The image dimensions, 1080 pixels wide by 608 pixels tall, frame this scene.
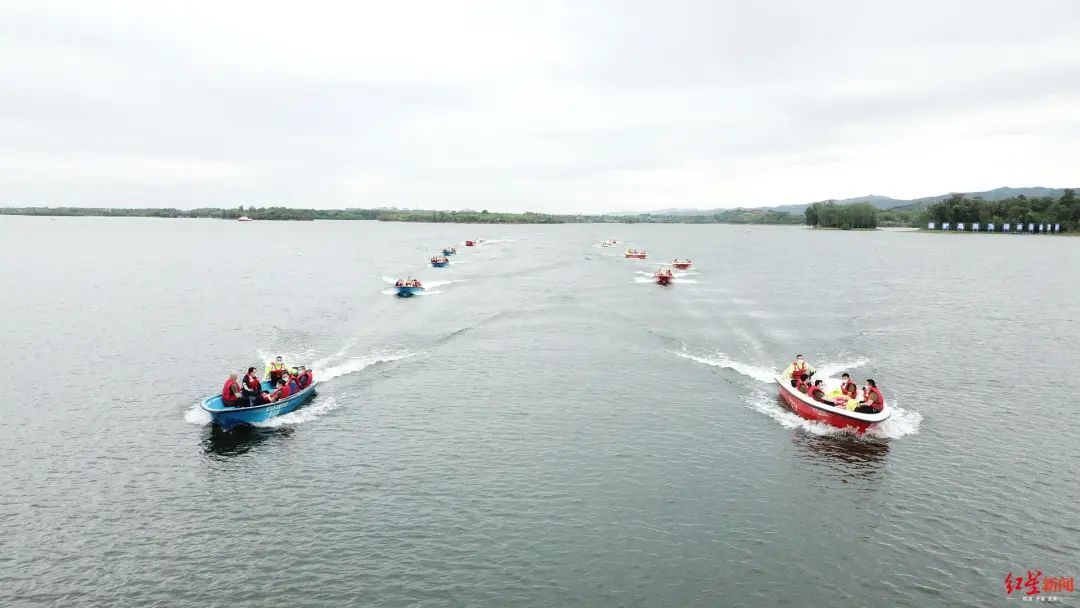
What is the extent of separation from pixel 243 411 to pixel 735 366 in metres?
35.0

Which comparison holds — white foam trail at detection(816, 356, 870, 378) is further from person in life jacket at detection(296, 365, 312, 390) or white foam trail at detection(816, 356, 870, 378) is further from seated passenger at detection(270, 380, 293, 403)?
seated passenger at detection(270, 380, 293, 403)

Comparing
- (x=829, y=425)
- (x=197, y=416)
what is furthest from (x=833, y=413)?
(x=197, y=416)

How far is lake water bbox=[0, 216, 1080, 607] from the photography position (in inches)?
865

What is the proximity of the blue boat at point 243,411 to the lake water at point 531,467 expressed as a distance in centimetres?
71

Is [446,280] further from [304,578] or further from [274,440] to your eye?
[304,578]

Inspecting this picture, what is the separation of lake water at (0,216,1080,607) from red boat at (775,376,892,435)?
2.97 feet

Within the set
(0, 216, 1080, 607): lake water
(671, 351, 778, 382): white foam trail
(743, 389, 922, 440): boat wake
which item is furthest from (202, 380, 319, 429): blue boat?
(671, 351, 778, 382): white foam trail

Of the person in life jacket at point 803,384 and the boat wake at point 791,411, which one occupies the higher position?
the person in life jacket at point 803,384

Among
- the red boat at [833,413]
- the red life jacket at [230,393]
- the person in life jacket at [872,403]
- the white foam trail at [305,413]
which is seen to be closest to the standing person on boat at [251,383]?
the red life jacket at [230,393]

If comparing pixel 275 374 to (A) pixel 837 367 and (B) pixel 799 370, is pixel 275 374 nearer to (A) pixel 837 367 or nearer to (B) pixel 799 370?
(B) pixel 799 370

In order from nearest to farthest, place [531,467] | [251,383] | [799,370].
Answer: [531,467], [251,383], [799,370]

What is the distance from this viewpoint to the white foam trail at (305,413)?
36.6 meters

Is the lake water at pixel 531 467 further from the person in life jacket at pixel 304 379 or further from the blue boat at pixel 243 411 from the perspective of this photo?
the person in life jacket at pixel 304 379
